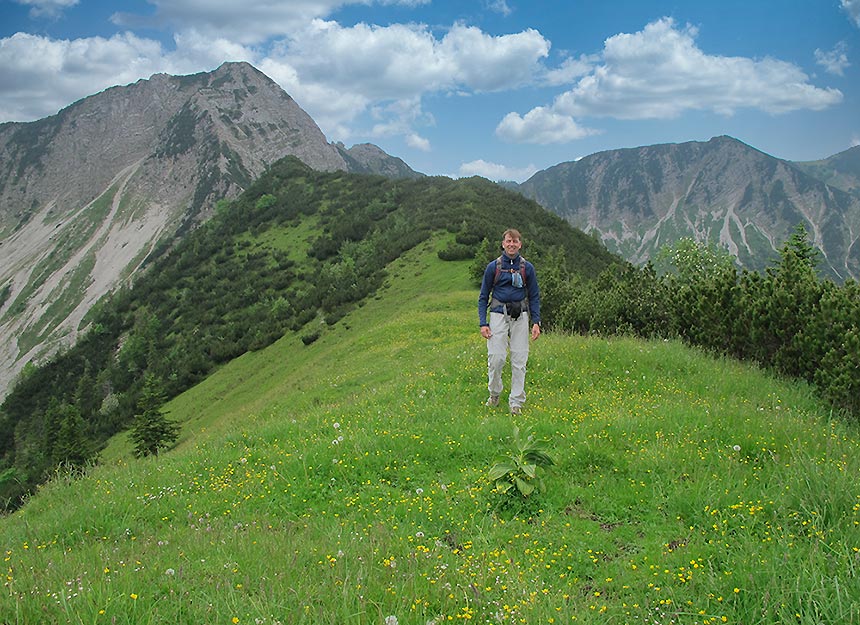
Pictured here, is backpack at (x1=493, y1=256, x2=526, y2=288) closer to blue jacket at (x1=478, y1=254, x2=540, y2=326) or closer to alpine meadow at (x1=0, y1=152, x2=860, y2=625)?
blue jacket at (x1=478, y1=254, x2=540, y2=326)

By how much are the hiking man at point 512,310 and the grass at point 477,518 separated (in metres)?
0.74

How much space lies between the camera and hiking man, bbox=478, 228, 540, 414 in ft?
32.2

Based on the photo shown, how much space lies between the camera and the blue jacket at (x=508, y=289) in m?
9.84

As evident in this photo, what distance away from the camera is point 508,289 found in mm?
9852

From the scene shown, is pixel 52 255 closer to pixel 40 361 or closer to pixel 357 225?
pixel 40 361

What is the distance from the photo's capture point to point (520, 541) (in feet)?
18.1

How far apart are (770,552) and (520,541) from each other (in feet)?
7.24

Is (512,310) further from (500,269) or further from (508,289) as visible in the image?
(500,269)

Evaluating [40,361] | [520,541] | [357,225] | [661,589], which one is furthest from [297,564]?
[40,361]

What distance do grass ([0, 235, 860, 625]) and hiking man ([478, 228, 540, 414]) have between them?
74cm

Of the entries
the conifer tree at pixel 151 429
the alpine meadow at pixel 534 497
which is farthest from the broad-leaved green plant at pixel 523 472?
the conifer tree at pixel 151 429

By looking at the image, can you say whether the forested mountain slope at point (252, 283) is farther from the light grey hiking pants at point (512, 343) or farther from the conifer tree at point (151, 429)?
the light grey hiking pants at point (512, 343)

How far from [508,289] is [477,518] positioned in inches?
187

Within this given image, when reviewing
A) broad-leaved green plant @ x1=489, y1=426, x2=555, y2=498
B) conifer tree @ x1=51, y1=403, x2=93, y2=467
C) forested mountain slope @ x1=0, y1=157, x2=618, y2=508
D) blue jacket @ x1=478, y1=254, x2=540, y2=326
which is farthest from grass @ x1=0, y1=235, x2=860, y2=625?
conifer tree @ x1=51, y1=403, x2=93, y2=467
